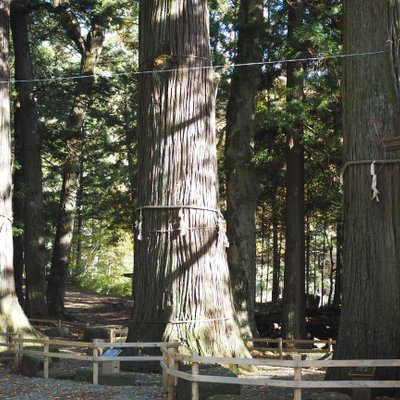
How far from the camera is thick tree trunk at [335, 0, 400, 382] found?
8.57 meters

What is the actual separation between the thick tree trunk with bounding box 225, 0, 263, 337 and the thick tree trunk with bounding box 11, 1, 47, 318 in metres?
7.66

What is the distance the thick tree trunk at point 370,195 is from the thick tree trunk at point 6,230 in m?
8.27

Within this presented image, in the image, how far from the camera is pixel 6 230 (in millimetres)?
15164

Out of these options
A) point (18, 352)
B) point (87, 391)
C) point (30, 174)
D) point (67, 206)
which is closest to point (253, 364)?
point (87, 391)

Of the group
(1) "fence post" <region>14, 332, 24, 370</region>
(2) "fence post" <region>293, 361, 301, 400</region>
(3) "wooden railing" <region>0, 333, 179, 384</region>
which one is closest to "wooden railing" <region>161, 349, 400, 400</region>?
(2) "fence post" <region>293, 361, 301, 400</region>

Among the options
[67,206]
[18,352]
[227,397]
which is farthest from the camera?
[67,206]

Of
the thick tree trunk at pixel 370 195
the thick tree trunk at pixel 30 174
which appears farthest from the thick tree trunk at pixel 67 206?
the thick tree trunk at pixel 370 195

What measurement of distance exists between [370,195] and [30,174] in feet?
53.1

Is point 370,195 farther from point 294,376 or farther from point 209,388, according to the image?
point 209,388

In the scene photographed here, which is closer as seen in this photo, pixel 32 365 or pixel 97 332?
pixel 32 365

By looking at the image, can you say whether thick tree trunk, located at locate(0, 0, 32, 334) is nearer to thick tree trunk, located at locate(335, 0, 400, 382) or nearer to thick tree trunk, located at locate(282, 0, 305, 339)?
thick tree trunk, located at locate(282, 0, 305, 339)

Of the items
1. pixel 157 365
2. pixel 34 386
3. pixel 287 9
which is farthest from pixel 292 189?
pixel 34 386

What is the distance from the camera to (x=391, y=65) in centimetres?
896

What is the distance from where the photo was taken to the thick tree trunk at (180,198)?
35.7 feet
